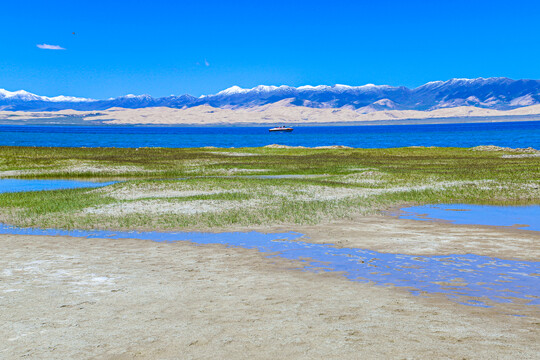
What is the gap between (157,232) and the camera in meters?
21.2

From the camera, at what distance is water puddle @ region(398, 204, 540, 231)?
901 inches

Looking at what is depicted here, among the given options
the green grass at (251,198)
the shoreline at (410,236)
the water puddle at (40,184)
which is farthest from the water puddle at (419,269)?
the water puddle at (40,184)

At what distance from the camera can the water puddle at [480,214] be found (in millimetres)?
22891

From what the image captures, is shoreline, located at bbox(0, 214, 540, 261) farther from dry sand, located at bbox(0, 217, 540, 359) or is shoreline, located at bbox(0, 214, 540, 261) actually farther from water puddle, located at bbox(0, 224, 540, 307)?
dry sand, located at bbox(0, 217, 540, 359)

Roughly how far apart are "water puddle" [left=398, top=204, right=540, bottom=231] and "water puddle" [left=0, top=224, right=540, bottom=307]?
24.2ft

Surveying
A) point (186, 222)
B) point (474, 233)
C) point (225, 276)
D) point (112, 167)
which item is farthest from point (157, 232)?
point (112, 167)

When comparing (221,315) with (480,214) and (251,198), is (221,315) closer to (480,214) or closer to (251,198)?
(480,214)

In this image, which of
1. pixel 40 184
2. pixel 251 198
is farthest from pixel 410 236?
pixel 40 184

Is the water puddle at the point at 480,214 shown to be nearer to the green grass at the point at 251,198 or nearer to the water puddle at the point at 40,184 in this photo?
the green grass at the point at 251,198

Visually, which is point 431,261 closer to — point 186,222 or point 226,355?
point 226,355

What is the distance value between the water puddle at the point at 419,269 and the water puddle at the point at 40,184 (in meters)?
21.2

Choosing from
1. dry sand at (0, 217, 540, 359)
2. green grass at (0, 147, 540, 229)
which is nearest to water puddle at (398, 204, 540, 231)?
green grass at (0, 147, 540, 229)

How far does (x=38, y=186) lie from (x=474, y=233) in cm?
3268

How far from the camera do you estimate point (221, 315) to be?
10.6 meters
